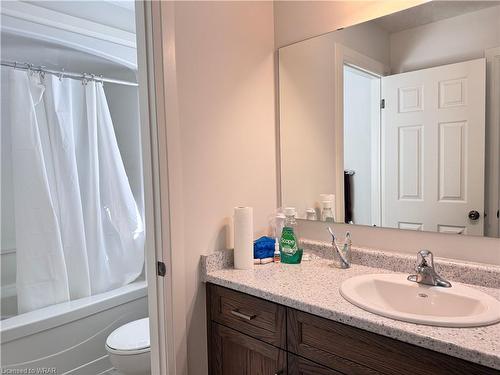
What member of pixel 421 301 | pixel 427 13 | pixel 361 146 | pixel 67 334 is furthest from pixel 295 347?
pixel 67 334

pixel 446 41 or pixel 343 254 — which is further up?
pixel 446 41

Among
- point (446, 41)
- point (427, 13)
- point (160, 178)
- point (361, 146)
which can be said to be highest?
point (427, 13)

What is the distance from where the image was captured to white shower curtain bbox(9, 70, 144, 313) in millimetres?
2316

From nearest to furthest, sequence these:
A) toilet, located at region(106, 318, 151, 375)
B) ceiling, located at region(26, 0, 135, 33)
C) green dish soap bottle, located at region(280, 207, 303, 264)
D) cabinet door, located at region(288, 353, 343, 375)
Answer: cabinet door, located at region(288, 353, 343, 375), green dish soap bottle, located at region(280, 207, 303, 264), toilet, located at region(106, 318, 151, 375), ceiling, located at region(26, 0, 135, 33)

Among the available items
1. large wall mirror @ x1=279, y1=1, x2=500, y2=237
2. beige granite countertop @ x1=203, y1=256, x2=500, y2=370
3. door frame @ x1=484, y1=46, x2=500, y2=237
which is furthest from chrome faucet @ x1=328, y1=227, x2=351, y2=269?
door frame @ x1=484, y1=46, x2=500, y2=237

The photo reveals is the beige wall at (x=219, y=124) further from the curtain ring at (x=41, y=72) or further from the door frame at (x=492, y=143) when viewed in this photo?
the curtain ring at (x=41, y=72)

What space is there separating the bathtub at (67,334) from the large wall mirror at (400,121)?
1.45 meters

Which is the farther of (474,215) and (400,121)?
(400,121)

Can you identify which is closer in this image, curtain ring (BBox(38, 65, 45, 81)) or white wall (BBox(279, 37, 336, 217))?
white wall (BBox(279, 37, 336, 217))

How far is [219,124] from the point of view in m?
1.56

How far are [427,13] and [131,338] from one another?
2092mm

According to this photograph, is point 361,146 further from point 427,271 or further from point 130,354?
point 130,354

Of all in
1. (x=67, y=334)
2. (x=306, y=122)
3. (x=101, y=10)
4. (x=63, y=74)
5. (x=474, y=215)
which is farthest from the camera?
(x=63, y=74)

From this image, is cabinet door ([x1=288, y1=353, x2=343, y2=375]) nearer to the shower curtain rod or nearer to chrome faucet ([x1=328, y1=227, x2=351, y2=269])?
chrome faucet ([x1=328, y1=227, x2=351, y2=269])
